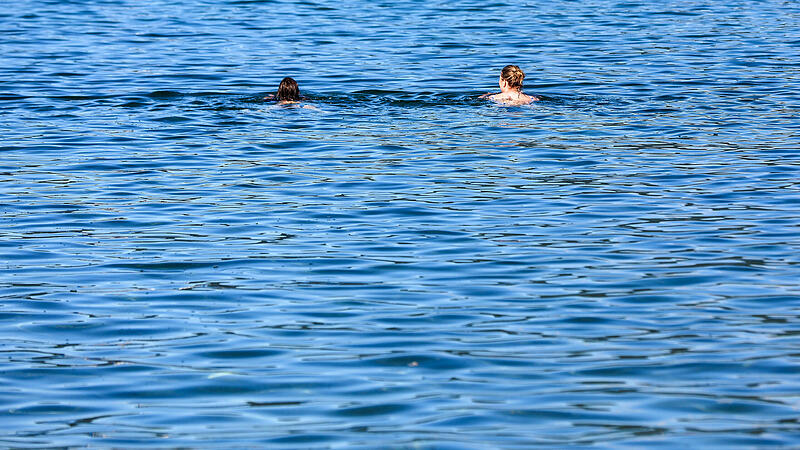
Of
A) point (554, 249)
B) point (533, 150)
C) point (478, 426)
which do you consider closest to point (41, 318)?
point (478, 426)

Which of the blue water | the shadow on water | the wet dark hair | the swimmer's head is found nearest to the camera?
the blue water

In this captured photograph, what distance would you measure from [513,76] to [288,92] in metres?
3.58

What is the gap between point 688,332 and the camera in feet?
25.8

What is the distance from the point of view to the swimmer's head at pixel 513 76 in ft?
56.9

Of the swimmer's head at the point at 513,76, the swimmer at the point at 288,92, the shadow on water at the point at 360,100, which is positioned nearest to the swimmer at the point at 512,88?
the swimmer's head at the point at 513,76

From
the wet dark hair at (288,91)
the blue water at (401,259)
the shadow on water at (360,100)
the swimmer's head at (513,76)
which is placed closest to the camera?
the blue water at (401,259)

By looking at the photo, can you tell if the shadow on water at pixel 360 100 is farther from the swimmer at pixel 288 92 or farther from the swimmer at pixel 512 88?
the swimmer at pixel 288 92

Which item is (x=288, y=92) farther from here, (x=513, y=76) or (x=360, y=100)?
(x=513, y=76)

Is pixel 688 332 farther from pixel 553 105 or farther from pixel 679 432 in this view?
pixel 553 105

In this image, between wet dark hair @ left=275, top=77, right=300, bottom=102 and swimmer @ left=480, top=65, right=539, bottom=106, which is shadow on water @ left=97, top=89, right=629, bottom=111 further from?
wet dark hair @ left=275, top=77, right=300, bottom=102

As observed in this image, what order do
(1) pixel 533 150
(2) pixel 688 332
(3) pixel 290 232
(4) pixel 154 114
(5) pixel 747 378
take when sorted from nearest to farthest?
(5) pixel 747 378 < (2) pixel 688 332 < (3) pixel 290 232 < (1) pixel 533 150 < (4) pixel 154 114

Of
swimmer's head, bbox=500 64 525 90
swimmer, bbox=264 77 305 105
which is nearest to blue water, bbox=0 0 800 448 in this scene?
swimmer, bbox=264 77 305 105

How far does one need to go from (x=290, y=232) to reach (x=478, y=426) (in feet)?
15.2

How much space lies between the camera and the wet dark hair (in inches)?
671
